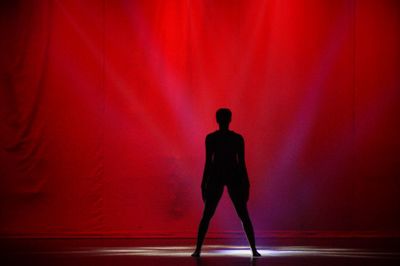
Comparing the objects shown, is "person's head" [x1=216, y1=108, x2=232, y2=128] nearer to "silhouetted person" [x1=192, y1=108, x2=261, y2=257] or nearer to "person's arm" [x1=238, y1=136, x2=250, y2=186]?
"silhouetted person" [x1=192, y1=108, x2=261, y2=257]

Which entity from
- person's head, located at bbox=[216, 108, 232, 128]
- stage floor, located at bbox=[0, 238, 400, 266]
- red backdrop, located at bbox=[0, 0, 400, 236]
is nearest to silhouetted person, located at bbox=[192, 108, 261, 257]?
person's head, located at bbox=[216, 108, 232, 128]

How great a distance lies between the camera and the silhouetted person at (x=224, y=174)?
4652 mm

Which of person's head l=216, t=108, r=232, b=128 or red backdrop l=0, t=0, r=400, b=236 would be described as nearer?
person's head l=216, t=108, r=232, b=128

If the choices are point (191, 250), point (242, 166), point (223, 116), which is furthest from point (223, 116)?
point (191, 250)

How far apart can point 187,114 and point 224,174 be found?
79.5 inches

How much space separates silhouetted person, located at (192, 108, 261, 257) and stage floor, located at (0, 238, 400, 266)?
42cm

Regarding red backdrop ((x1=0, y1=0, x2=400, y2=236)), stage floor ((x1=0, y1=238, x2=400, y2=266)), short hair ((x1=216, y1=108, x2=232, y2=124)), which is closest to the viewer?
stage floor ((x1=0, y1=238, x2=400, y2=266))

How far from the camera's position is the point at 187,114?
21.4ft

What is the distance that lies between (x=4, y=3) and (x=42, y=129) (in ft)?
6.01

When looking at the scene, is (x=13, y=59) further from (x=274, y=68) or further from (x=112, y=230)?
(x=274, y=68)

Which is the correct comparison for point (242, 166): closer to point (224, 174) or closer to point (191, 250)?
point (224, 174)

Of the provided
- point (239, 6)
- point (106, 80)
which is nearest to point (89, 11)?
point (106, 80)

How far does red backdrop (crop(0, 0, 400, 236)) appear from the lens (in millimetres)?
6473

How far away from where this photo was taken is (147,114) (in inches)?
255
